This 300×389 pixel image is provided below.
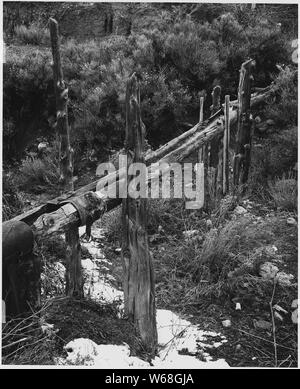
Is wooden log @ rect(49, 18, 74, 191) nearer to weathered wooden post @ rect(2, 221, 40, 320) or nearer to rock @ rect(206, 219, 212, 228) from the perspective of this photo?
weathered wooden post @ rect(2, 221, 40, 320)

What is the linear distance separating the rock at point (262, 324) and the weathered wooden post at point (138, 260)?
1.26m

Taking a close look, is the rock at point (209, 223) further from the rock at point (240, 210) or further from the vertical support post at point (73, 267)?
the vertical support post at point (73, 267)

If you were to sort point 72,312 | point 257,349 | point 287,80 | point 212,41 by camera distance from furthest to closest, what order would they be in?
1. point 212,41
2. point 287,80
3. point 257,349
4. point 72,312

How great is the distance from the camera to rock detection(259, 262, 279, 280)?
5492 millimetres

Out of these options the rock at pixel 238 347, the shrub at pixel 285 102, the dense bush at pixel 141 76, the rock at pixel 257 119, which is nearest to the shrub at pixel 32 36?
the dense bush at pixel 141 76

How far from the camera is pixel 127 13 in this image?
12.5 metres

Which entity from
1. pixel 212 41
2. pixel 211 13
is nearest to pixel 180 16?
pixel 211 13

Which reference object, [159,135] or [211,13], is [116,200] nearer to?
[159,135]

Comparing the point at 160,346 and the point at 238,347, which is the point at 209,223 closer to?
the point at 238,347

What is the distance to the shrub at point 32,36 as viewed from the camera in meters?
11.8

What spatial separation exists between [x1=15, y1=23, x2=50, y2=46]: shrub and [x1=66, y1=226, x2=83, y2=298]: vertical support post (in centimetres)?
883
